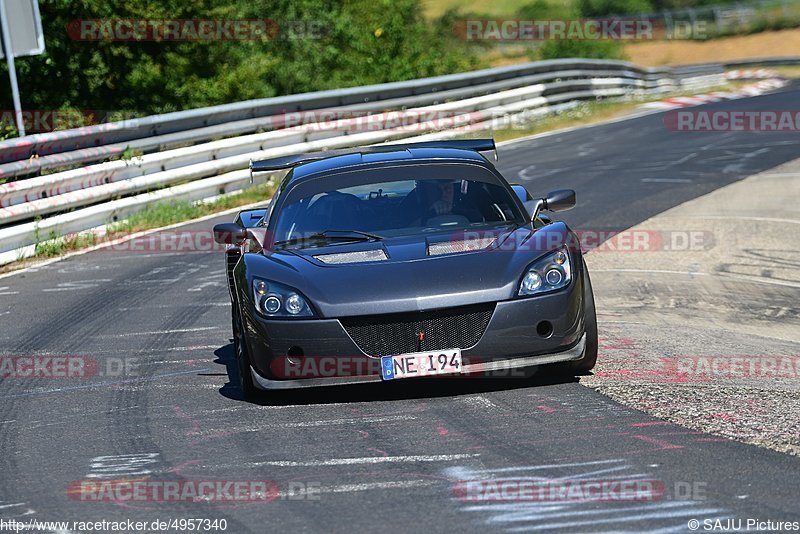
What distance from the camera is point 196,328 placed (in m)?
9.40

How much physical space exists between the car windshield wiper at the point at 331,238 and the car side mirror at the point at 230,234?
0.93ft

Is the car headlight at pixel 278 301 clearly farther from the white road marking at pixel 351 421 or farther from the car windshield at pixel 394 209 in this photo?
the car windshield at pixel 394 209

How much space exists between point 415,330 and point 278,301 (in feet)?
2.55

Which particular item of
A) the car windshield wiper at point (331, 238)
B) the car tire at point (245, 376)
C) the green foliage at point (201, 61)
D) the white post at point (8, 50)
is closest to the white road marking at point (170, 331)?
the car windshield wiper at point (331, 238)

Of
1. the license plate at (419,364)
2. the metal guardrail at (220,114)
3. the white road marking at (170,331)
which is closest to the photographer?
the license plate at (419,364)

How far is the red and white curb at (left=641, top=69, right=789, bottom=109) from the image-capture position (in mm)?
29750

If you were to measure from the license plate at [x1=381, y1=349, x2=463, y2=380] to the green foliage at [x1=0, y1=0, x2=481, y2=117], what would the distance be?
53.5ft

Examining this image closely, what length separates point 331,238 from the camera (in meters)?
7.38

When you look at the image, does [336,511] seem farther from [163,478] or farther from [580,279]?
[580,279]

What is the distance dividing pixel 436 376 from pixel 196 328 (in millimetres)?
3424

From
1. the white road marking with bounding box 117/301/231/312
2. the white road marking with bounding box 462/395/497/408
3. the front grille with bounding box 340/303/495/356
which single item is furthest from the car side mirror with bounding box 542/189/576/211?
the white road marking with bounding box 117/301/231/312

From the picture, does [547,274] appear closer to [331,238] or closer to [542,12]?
[331,238]

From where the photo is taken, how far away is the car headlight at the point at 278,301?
6.55 metres

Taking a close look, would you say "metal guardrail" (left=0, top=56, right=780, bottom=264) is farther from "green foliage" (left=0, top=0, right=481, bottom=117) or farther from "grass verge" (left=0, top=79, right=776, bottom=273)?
"green foliage" (left=0, top=0, right=481, bottom=117)
